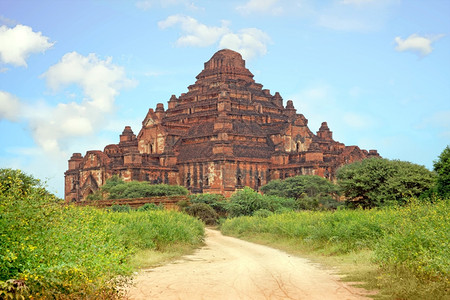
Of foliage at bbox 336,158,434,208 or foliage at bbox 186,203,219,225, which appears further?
foliage at bbox 186,203,219,225

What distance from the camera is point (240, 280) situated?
16.4 m

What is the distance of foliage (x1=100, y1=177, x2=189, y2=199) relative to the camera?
177 feet

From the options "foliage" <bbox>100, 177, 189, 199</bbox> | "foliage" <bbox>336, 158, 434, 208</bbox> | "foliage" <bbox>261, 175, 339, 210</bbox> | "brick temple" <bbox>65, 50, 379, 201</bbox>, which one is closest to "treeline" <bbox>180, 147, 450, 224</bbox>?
"foliage" <bbox>336, 158, 434, 208</bbox>

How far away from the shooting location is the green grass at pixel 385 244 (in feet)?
43.9

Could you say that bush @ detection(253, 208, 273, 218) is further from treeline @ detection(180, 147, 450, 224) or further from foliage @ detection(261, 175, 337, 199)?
foliage @ detection(261, 175, 337, 199)

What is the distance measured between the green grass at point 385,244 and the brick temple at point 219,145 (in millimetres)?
27975

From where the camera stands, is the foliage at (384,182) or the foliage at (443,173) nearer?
the foliage at (443,173)

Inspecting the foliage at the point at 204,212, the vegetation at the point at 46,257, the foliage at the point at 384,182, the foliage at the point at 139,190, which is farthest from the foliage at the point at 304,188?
the vegetation at the point at 46,257

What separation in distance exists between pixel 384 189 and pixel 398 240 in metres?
22.5

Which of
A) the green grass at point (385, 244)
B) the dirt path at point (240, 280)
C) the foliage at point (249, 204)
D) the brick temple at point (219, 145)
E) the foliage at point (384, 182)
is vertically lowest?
the dirt path at point (240, 280)

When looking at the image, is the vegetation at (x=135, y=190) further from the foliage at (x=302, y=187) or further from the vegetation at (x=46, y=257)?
the vegetation at (x=46, y=257)

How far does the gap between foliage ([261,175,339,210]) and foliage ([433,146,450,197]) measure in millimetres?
19422

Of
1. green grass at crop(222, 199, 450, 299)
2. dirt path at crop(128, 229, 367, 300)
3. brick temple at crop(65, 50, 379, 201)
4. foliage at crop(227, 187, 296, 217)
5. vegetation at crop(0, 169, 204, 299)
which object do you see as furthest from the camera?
brick temple at crop(65, 50, 379, 201)

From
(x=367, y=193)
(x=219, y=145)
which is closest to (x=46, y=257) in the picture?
(x=367, y=193)
